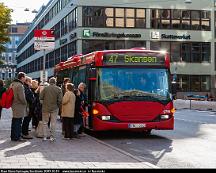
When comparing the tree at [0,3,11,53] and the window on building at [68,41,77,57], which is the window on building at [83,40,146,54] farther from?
the tree at [0,3,11,53]

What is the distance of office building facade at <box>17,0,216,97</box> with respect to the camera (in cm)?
6030

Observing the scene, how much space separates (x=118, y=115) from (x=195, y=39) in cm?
4910

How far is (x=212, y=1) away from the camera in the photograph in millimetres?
65000

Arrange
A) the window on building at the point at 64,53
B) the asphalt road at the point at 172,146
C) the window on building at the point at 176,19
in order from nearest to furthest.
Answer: the asphalt road at the point at 172,146, the window on building at the point at 176,19, the window on building at the point at 64,53

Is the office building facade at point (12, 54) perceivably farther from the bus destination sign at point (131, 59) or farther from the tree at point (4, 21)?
the bus destination sign at point (131, 59)

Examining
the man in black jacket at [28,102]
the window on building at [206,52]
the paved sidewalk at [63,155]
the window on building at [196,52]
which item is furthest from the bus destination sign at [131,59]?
the window on building at [206,52]

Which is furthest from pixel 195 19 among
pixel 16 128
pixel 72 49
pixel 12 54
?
pixel 12 54

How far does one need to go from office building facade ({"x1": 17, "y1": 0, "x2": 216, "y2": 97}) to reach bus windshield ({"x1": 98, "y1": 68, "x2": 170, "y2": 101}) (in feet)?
141

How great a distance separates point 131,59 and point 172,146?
11.5ft

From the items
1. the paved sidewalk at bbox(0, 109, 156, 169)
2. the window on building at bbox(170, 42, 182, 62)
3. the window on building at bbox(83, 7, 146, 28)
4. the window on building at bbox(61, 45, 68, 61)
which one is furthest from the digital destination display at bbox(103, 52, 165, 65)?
the window on building at bbox(61, 45, 68, 61)

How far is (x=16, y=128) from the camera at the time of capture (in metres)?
14.6

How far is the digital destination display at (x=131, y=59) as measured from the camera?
1708 centimetres

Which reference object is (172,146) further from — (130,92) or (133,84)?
(133,84)

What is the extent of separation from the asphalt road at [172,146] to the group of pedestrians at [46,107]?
1336mm
